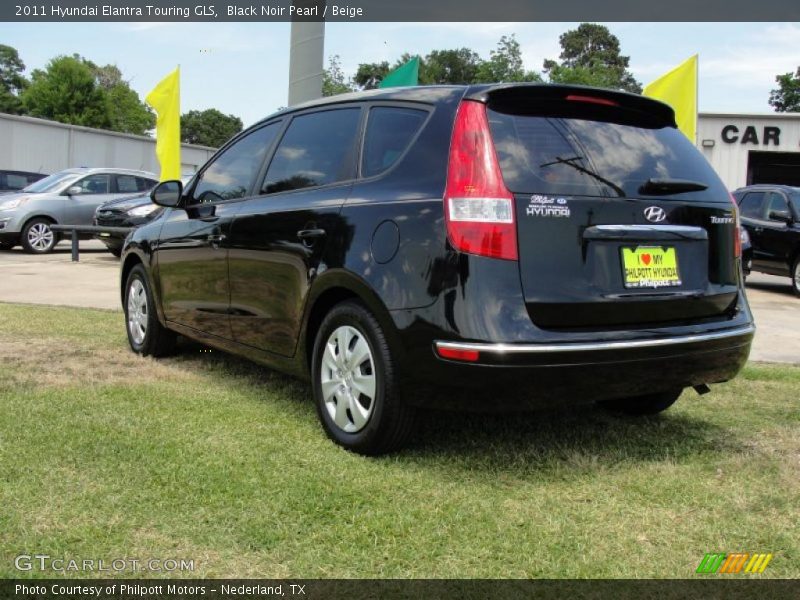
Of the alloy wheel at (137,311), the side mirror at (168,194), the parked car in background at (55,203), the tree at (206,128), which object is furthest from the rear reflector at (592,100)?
the tree at (206,128)

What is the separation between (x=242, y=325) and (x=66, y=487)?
1596 mm

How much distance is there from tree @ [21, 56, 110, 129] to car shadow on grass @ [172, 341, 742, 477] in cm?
5663

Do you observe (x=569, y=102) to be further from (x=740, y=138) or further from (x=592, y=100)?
(x=740, y=138)

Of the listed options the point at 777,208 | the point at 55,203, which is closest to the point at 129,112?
the point at 55,203

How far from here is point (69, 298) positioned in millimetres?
9148

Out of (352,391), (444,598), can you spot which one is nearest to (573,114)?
(352,391)

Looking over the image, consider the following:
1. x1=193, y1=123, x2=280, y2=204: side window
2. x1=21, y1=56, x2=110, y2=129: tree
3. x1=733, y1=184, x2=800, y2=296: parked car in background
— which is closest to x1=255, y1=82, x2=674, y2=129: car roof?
x1=193, y1=123, x2=280, y2=204: side window

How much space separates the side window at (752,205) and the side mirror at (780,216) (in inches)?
7.2

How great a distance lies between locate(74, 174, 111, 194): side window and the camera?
16203 mm

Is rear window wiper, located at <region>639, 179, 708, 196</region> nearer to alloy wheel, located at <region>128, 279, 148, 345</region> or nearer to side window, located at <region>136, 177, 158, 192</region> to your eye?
alloy wheel, located at <region>128, 279, 148, 345</region>

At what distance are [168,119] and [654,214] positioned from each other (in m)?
12.1

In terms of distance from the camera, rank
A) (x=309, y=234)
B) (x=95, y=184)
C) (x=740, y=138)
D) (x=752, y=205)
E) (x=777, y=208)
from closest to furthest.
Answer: (x=309, y=234) → (x=777, y=208) → (x=752, y=205) → (x=95, y=184) → (x=740, y=138)

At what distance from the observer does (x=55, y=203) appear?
15.8 metres

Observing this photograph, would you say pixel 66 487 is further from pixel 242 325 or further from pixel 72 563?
pixel 242 325
